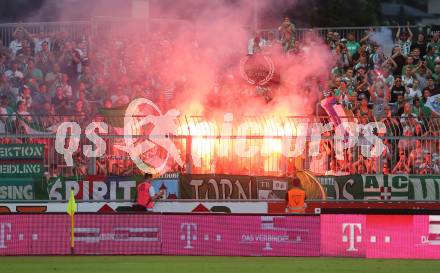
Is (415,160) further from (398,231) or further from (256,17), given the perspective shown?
(256,17)

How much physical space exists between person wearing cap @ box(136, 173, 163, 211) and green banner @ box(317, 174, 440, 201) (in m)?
3.40

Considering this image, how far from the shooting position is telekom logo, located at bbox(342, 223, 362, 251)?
61.5 feet

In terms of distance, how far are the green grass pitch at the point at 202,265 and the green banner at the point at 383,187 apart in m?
3.34

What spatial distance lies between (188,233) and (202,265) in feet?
5.30

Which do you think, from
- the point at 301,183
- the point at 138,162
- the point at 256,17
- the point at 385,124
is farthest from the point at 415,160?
the point at 256,17

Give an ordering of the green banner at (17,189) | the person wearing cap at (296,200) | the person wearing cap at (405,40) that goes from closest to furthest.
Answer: the person wearing cap at (296,200) → the green banner at (17,189) → the person wearing cap at (405,40)

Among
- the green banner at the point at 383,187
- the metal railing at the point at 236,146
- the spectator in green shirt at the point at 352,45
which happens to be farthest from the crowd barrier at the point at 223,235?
the spectator in green shirt at the point at 352,45

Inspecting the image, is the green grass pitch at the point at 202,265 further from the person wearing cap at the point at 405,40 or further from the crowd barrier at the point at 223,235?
the person wearing cap at the point at 405,40

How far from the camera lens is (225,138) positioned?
21375 mm

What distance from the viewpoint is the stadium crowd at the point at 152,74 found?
2456cm

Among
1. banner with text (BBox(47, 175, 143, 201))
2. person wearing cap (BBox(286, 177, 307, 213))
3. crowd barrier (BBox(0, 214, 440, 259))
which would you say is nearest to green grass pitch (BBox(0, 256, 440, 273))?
crowd barrier (BBox(0, 214, 440, 259))

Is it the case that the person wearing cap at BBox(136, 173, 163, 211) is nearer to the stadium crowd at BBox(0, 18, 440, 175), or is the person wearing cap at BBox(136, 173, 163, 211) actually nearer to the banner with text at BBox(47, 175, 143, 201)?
the banner with text at BBox(47, 175, 143, 201)

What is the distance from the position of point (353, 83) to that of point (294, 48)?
1.97 metres

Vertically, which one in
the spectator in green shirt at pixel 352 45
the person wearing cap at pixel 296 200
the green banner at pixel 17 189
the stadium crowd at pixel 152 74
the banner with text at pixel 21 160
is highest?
the spectator in green shirt at pixel 352 45
